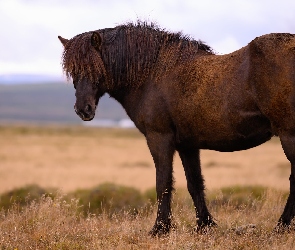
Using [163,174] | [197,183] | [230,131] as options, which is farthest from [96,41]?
[197,183]

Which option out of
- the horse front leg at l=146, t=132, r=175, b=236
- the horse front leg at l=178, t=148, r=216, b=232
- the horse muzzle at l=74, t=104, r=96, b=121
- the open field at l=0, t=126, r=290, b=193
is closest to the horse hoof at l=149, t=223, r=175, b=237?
the horse front leg at l=146, t=132, r=175, b=236

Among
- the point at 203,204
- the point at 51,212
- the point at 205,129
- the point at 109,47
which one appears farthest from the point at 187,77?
the point at 51,212

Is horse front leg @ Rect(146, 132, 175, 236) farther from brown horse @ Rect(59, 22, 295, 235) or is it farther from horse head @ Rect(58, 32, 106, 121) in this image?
horse head @ Rect(58, 32, 106, 121)

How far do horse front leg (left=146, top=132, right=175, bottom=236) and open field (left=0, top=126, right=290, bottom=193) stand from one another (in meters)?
12.1

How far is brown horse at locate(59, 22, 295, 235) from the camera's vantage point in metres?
6.68

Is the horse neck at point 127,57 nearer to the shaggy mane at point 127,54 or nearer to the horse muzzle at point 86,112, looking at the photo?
the shaggy mane at point 127,54

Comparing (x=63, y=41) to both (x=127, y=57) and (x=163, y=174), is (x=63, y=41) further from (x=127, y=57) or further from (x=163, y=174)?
(x=163, y=174)

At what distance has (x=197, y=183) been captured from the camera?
828cm

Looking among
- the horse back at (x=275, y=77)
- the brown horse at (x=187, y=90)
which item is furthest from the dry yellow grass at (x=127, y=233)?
the horse back at (x=275, y=77)

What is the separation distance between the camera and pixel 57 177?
102 ft

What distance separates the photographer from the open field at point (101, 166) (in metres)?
27.8

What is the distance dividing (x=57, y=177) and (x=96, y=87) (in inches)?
947

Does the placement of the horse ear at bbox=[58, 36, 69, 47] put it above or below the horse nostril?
above

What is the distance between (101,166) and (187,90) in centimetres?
3347
